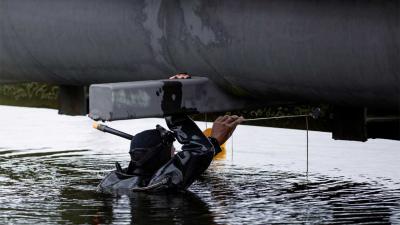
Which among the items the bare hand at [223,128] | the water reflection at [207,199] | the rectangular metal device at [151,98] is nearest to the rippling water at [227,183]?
the water reflection at [207,199]

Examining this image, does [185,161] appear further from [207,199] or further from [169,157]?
[169,157]

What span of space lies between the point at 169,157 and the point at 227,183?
3.05ft

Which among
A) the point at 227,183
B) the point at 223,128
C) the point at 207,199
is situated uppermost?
the point at 223,128

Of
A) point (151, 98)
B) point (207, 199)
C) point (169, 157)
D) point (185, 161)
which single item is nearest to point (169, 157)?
point (169, 157)

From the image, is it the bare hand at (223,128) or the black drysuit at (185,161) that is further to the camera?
the bare hand at (223,128)

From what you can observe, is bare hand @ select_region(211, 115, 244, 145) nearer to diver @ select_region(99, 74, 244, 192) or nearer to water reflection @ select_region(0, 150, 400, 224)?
diver @ select_region(99, 74, 244, 192)

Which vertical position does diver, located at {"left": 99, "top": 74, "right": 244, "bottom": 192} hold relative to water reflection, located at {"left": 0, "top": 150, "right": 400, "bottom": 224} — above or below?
above

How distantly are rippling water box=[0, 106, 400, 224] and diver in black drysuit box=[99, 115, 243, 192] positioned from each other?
0.64 ft

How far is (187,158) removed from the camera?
1623cm

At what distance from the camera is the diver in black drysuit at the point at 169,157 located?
16.2 meters

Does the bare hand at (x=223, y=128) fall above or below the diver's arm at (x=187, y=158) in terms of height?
above

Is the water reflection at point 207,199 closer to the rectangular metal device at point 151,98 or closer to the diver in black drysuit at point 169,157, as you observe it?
the diver in black drysuit at point 169,157

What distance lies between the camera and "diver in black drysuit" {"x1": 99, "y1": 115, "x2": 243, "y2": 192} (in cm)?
1625

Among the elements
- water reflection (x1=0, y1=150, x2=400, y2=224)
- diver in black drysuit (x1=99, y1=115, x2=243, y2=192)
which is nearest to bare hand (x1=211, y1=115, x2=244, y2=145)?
diver in black drysuit (x1=99, y1=115, x2=243, y2=192)
